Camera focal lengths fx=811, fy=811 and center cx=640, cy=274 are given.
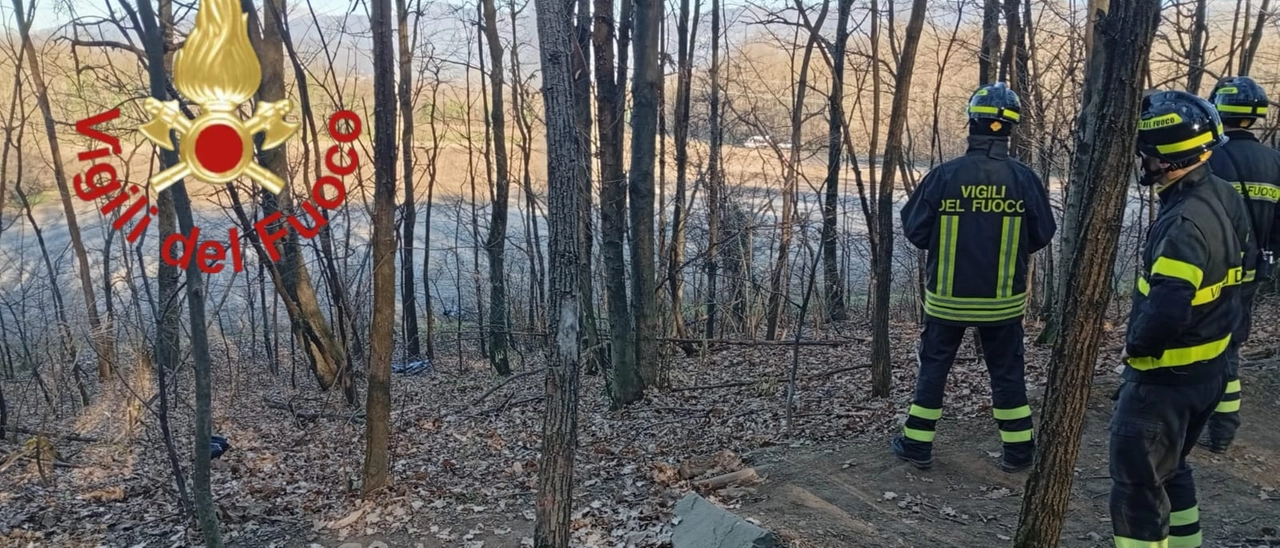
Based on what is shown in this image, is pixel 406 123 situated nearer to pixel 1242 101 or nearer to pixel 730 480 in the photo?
pixel 730 480

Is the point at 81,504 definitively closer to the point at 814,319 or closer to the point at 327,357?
the point at 327,357

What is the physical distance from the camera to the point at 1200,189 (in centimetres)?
334

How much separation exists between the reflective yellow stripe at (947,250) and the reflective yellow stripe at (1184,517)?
1782 millimetres

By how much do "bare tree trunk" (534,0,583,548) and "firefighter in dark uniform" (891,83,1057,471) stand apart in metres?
2.45

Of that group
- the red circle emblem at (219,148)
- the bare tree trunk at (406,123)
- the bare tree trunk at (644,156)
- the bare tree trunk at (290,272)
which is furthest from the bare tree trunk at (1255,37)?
the bare tree trunk at (406,123)

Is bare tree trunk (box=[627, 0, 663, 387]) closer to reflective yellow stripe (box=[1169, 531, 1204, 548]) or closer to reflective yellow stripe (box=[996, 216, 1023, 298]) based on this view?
reflective yellow stripe (box=[996, 216, 1023, 298])

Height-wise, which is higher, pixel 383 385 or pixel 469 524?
pixel 383 385

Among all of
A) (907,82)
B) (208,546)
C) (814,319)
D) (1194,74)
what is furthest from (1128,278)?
(208,546)

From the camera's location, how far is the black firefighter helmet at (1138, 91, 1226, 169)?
3369mm

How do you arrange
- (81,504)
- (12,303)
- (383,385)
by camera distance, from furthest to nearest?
(12,303) < (81,504) < (383,385)

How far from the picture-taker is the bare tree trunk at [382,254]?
5.54 metres

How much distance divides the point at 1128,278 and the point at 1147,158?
47.8ft

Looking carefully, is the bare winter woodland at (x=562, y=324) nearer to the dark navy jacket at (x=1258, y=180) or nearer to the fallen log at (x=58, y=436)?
the fallen log at (x=58, y=436)

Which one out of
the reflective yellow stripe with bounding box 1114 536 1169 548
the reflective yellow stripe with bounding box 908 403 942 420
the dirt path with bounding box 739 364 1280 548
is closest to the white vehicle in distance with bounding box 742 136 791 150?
the dirt path with bounding box 739 364 1280 548
